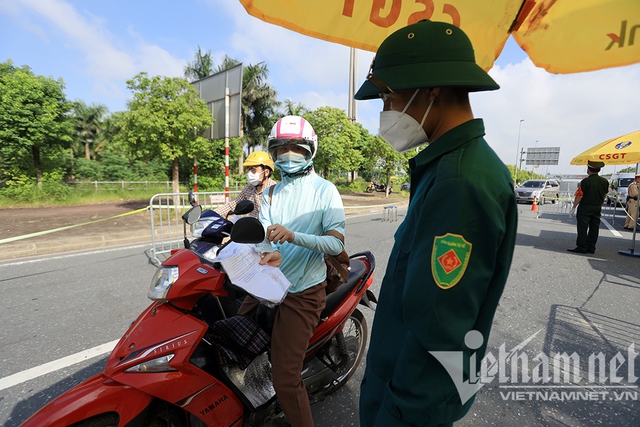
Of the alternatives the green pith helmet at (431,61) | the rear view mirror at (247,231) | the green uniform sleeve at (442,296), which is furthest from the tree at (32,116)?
the green uniform sleeve at (442,296)

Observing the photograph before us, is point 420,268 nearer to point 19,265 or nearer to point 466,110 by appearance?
point 466,110

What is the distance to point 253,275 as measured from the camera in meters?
1.58

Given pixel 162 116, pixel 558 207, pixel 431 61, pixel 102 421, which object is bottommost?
pixel 102 421

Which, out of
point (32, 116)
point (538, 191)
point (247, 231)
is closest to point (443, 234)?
point (247, 231)

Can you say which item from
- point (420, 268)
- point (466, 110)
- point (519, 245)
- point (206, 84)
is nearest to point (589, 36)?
point (466, 110)

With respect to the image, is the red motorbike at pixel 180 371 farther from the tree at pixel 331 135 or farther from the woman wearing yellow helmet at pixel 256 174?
the tree at pixel 331 135

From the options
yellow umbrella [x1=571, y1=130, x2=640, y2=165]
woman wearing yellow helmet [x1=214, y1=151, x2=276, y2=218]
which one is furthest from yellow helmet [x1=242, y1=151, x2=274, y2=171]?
yellow umbrella [x1=571, y1=130, x2=640, y2=165]

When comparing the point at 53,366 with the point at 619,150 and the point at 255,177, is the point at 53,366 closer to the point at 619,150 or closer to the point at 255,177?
the point at 255,177

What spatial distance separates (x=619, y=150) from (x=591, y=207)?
1303 millimetres

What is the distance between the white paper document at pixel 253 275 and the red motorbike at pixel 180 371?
0.42 ft

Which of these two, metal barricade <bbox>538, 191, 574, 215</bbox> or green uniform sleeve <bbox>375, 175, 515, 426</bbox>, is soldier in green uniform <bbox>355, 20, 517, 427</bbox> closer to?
green uniform sleeve <bbox>375, 175, 515, 426</bbox>

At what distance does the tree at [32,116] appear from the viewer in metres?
14.7

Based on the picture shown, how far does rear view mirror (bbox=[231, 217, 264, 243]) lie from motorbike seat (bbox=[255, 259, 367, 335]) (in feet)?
2.07

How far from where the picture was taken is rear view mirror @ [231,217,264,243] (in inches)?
58.3
